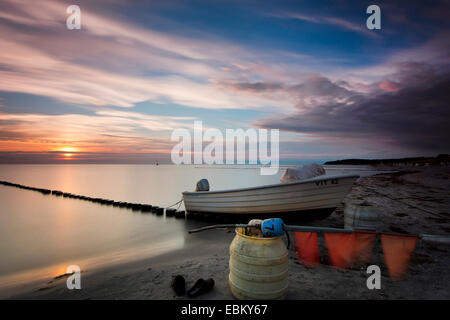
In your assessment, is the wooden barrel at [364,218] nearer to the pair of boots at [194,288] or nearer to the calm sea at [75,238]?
the pair of boots at [194,288]

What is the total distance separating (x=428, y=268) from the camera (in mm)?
5641

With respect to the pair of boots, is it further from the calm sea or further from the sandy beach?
the calm sea

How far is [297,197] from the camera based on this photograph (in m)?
10.1

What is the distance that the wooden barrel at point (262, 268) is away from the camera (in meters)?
3.90

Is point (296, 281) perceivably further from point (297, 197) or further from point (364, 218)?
point (297, 197)

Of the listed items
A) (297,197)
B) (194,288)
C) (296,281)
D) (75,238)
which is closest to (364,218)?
(297,197)

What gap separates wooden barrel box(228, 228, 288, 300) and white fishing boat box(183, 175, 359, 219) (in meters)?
6.34

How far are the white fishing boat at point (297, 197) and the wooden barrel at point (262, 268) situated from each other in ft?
20.8

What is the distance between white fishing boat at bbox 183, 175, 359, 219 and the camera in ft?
32.1

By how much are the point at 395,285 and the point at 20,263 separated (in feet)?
45.0

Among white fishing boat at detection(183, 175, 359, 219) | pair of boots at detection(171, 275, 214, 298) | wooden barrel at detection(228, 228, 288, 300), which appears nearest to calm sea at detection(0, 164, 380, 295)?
white fishing boat at detection(183, 175, 359, 219)

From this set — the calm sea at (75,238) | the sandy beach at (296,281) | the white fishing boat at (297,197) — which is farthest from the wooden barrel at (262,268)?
the calm sea at (75,238)
